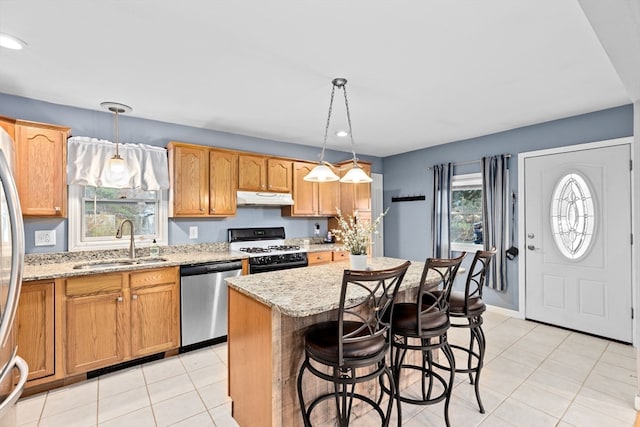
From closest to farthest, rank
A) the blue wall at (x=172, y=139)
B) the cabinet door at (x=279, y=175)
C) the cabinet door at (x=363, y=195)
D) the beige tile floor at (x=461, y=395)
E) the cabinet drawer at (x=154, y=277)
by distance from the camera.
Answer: the beige tile floor at (x=461, y=395)
the cabinet drawer at (x=154, y=277)
the blue wall at (x=172, y=139)
the cabinet door at (x=279, y=175)
the cabinet door at (x=363, y=195)

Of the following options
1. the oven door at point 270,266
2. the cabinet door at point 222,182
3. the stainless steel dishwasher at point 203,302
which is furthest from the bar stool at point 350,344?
the cabinet door at point 222,182

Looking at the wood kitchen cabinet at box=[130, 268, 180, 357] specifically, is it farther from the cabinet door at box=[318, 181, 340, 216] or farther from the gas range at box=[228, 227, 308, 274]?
the cabinet door at box=[318, 181, 340, 216]

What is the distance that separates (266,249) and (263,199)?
66cm

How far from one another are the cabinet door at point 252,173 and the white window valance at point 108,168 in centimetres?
86

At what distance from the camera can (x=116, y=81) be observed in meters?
2.63

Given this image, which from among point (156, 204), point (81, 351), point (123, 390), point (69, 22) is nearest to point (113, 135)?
point (156, 204)

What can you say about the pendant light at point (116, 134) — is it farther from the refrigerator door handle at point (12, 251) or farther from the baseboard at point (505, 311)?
the baseboard at point (505, 311)

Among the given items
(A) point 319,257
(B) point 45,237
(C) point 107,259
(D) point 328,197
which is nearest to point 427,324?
(A) point 319,257

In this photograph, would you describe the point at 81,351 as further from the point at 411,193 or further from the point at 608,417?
the point at 411,193

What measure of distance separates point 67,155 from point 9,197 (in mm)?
2359

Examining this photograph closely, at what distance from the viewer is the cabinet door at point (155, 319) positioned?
113 inches

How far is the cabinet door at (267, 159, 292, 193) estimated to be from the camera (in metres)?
4.25

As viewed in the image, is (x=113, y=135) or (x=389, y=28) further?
(x=113, y=135)

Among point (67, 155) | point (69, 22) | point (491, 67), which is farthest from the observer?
point (67, 155)
